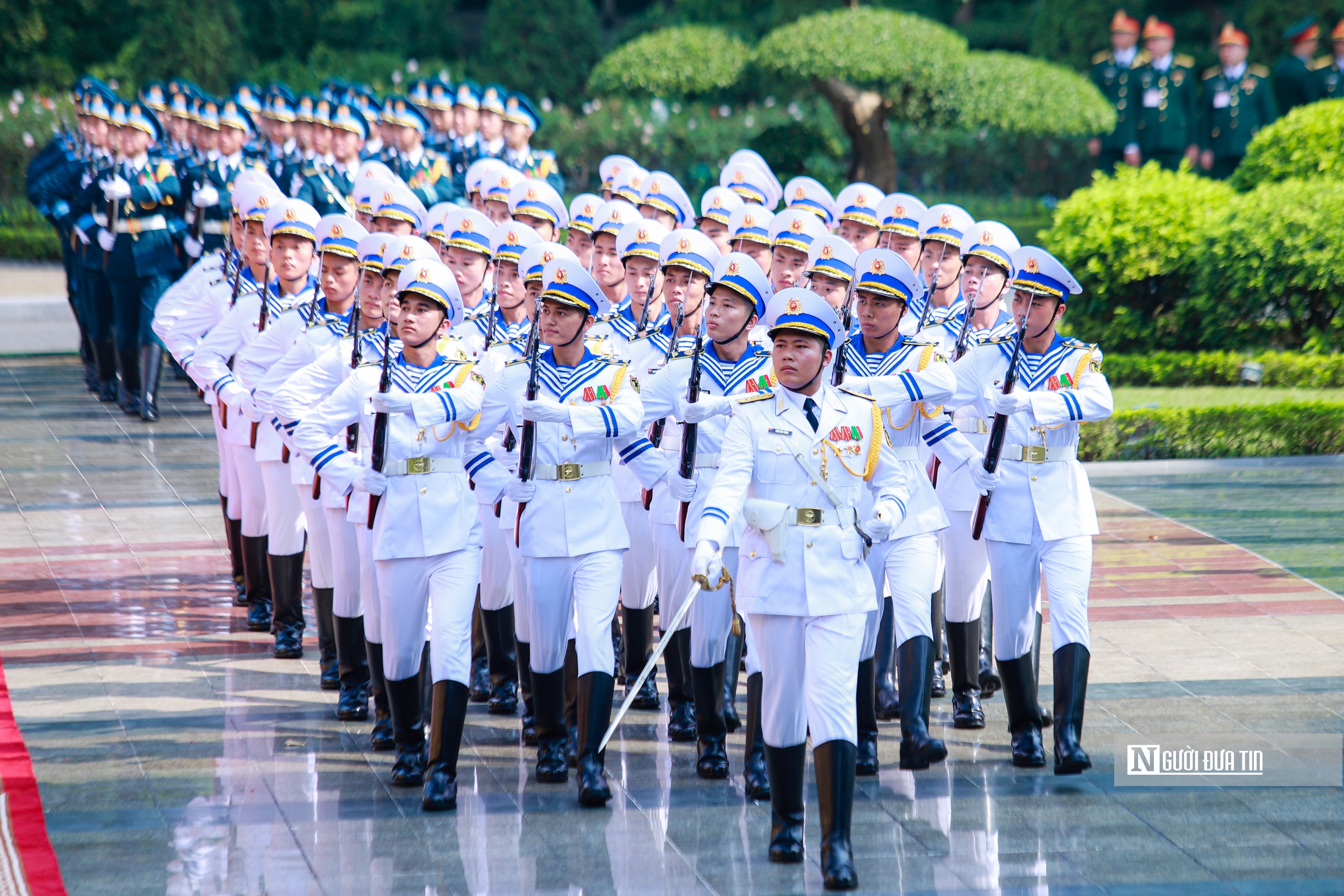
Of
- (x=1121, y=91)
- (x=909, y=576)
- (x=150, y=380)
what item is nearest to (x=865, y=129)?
(x=1121, y=91)

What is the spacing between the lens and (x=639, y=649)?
7.83 m

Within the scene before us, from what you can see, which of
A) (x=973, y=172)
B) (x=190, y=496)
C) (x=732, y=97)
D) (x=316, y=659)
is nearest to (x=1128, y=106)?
(x=973, y=172)

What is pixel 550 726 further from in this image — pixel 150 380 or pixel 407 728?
pixel 150 380

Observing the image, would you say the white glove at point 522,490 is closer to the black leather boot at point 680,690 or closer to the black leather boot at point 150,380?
the black leather boot at point 680,690

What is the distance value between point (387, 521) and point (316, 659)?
2289mm

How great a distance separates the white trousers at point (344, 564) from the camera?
24.4 feet

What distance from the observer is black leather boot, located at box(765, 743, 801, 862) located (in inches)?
229

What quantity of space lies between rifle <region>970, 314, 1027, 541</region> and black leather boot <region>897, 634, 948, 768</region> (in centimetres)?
54

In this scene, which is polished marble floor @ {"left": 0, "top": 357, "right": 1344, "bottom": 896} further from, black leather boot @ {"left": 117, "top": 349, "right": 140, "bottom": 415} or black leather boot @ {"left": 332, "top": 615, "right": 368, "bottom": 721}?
black leather boot @ {"left": 117, "top": 349, "right": 140, "bottom": 415}

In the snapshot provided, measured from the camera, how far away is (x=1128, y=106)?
784 inches

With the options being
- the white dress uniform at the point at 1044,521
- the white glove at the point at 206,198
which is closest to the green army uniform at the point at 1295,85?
the white glove at the point at 206,198

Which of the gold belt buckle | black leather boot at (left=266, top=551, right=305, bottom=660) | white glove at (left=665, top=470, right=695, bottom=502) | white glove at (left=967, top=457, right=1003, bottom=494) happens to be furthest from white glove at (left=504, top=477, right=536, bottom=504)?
black leather boot at (left=266, top=551, right=305, bottom=660)

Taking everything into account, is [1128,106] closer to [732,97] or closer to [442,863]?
[732,97]

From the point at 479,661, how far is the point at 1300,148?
11103 millimetres
